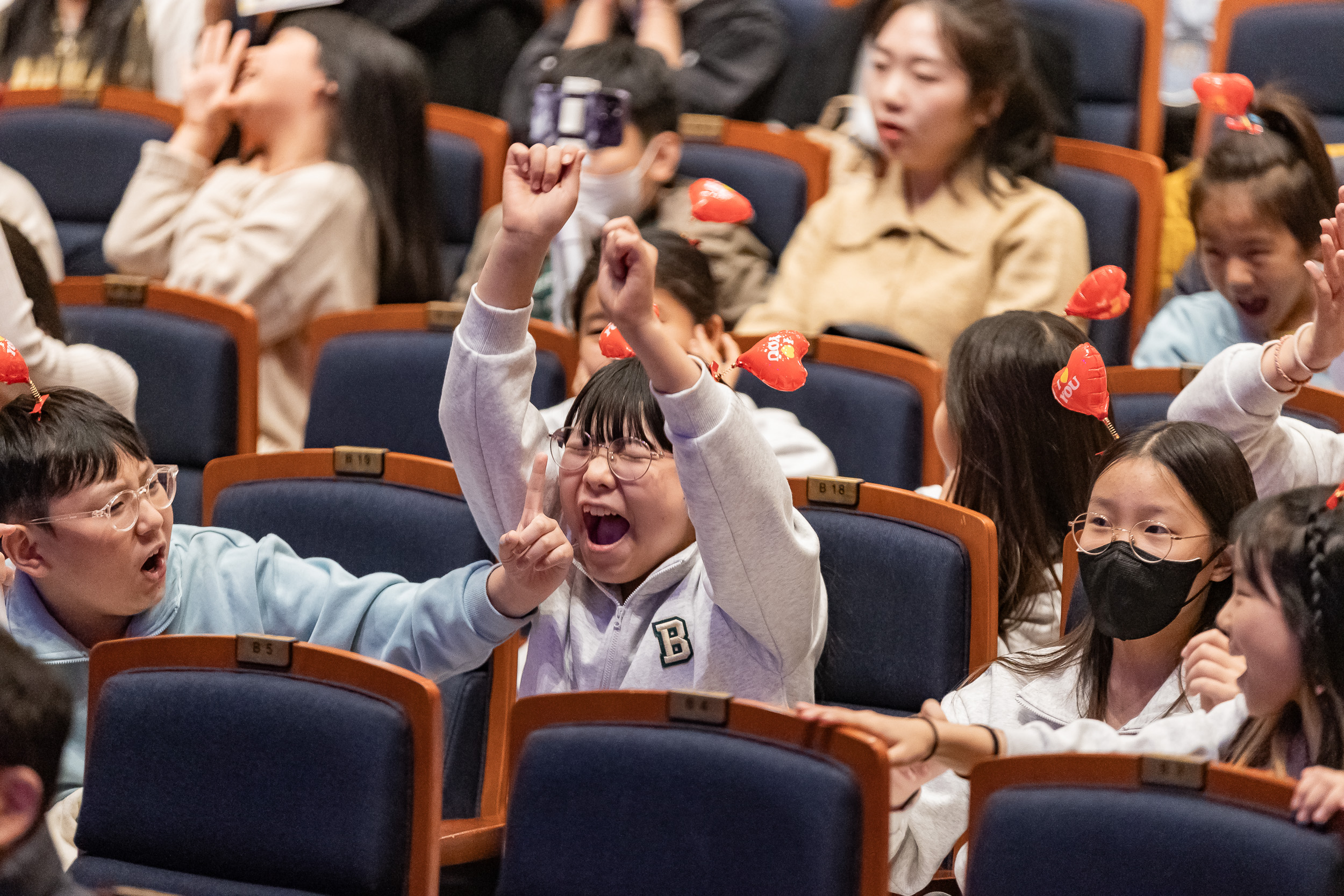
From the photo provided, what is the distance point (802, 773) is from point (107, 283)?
183 centimetres

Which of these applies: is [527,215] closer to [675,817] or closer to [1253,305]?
[675,817]

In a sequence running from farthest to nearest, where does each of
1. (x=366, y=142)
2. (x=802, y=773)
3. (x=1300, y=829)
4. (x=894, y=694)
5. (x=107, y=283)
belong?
(x=366, y=142) < (x=107, y=283) < (x=894, y=694) < (x=802, y=773) < (x=1300, y=829)

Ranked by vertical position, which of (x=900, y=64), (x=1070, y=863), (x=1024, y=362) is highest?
(x=900, y=64)

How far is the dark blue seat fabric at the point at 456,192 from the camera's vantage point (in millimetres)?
3467

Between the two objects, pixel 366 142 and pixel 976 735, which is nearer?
pixel 976 735

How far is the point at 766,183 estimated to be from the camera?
330 cm

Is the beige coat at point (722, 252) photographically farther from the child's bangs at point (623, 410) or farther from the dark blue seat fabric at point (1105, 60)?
the child's bangs at point (623, 410)

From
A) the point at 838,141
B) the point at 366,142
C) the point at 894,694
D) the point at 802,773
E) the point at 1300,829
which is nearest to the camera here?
the point at 1300,829

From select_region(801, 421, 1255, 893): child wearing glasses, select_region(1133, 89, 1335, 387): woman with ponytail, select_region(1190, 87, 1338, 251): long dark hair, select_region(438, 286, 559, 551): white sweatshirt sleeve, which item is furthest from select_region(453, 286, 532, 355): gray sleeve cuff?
select_region(1190, 87, 1338, 251): long dark hair

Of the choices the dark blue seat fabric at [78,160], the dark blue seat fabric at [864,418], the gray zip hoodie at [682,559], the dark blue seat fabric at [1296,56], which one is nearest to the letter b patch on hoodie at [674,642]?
the gray zip hoodie at [682,559]

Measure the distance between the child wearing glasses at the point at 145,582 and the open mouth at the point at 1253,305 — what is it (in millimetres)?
1300

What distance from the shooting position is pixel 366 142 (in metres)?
3.17

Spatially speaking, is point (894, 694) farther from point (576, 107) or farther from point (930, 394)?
point (576, 107)

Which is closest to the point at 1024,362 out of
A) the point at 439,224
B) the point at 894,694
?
the point at 894,694
